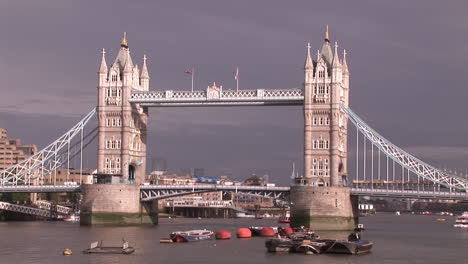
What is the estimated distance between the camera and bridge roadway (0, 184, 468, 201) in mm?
117213

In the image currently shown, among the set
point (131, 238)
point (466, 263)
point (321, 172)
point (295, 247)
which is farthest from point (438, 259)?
point (321, 172)

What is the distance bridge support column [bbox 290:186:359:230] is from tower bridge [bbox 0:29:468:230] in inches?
5.0

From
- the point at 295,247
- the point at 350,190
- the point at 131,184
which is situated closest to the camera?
the point at 295,247

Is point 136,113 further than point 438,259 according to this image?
Yes

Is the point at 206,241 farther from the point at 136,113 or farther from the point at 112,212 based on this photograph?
the point at 136,113

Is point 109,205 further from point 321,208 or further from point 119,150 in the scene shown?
point 321,208

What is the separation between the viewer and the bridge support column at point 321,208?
118438 mm

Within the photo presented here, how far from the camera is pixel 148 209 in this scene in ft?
442

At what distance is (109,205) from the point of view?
5044 inches

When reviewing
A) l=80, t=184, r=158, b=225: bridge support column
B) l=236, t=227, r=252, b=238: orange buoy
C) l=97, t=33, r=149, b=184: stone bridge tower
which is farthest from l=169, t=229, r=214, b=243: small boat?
l=97, t=33, r=149, b=184: stone bridge tower

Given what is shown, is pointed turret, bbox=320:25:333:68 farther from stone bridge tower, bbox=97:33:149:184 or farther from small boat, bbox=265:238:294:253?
small boat, bbox=265:238:294:253

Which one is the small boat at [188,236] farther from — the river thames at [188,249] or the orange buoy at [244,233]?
the orange buoy at [244,233]

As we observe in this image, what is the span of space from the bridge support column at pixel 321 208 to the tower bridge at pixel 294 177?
0.13 m

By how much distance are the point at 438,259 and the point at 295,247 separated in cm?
1308
